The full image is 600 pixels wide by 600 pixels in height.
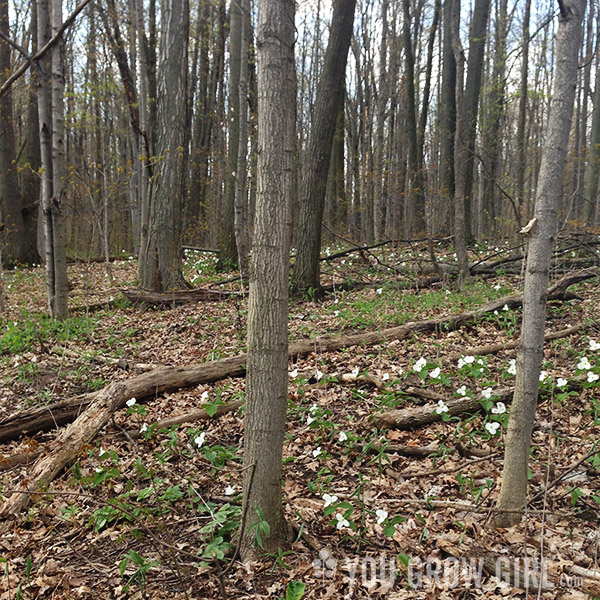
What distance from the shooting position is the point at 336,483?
10.9 ft

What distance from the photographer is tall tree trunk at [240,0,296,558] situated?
2346 mm

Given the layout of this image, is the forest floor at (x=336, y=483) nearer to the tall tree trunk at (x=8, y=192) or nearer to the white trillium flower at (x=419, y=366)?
the white trillium flower at (x=419, y=366)

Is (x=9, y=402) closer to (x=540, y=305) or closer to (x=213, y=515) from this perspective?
(x=213, y=515)

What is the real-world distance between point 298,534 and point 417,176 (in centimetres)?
1282

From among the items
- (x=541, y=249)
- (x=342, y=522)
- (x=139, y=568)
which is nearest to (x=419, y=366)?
(x=342, y=522)

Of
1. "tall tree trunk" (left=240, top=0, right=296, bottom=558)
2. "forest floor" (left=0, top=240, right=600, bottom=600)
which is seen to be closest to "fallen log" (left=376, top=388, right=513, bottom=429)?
"forest floor" (left=0, top=240, right=600, bottom=600)

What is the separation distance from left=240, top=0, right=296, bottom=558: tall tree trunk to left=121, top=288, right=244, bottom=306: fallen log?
5.87 m

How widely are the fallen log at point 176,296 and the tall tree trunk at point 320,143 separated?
4.45 feet

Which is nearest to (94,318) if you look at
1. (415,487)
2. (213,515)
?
(213,515)

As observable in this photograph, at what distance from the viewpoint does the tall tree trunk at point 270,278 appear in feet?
7.70

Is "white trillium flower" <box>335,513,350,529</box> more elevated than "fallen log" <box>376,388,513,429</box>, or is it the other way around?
"fallen log" <box>376,388,513,429</box>

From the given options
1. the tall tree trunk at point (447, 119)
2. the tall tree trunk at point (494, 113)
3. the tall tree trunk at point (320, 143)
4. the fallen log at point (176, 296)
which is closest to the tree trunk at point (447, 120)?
the tall tree trunk at point (447, 119)

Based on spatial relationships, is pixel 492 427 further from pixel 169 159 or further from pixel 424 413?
pixel 169 159

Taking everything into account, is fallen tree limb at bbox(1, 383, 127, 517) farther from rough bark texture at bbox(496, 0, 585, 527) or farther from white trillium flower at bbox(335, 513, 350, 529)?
rough bark texture at bbox(496, 0, 585, 527)
